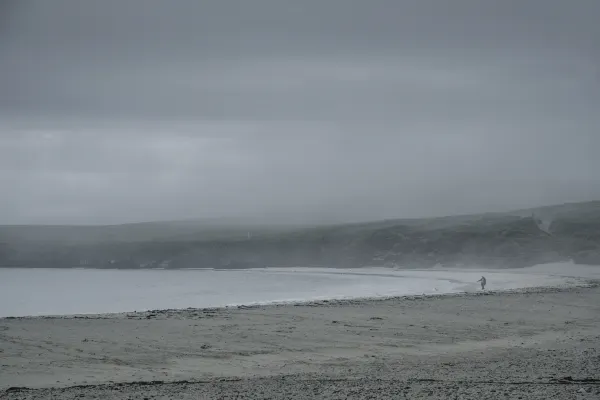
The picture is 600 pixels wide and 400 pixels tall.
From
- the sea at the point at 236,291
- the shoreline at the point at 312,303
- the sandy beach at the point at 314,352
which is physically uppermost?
the sea at the point at 236,291

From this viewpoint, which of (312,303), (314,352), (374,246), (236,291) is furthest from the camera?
(374,246)

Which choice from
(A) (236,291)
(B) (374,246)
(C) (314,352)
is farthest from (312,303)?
(B) (374,246)

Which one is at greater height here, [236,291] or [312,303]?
[236,291]

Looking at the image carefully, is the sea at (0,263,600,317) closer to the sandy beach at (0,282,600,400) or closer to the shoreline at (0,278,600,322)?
the shoreline at (0,278,600,322)

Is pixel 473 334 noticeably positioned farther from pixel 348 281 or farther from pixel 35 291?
pixel 35 291

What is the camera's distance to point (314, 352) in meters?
13.4

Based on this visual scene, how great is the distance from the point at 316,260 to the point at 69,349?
40.0m

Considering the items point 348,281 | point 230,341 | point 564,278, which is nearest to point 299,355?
point 230,341

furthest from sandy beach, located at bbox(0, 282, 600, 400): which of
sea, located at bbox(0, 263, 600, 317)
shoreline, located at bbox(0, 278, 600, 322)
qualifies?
sea, located at bbox(0, 263, 600, 317)

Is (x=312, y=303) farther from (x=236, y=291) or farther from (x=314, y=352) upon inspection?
(x=236, y=291)

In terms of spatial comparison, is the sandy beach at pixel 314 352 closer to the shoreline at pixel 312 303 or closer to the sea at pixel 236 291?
the shoreline at pixel 312 303

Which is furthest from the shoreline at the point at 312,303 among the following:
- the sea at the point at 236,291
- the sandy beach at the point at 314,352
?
the sea at the point at 236,291

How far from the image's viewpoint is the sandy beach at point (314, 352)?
31.3 feet

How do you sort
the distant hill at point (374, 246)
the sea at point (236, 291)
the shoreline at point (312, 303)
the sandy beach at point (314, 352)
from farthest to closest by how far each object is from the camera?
the distant hill at point (374, 246), the sea at point (236, 291), the shoreline at point (312, 303), the sandy beach at point (314, 352)
